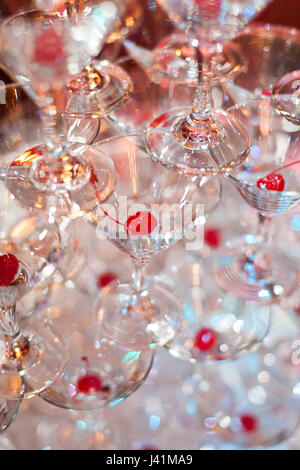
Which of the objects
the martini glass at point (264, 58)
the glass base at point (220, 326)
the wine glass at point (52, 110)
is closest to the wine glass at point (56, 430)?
the glass base at point (220, 326)

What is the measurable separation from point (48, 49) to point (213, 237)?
45 cm

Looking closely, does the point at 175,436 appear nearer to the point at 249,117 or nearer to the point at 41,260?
the point at 41,260

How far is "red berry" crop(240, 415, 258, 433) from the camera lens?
629 millimetres

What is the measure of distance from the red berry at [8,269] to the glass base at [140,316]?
0.19m

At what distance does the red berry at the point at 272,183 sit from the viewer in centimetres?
64

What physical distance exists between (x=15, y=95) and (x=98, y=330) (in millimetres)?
318

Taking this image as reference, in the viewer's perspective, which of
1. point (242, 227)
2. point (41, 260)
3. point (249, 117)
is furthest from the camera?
point (242, 227)

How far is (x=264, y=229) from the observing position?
846 millimetres

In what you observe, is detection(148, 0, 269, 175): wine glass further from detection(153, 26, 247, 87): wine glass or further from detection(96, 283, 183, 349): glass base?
detection(96, 283, 183, 349): glass base

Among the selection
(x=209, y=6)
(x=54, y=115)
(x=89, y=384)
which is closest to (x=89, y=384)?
(x=89, y=384)

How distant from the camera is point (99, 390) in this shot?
64 centimetres

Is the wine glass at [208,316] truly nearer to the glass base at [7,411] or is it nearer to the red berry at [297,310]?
the red berry at [297,310]
